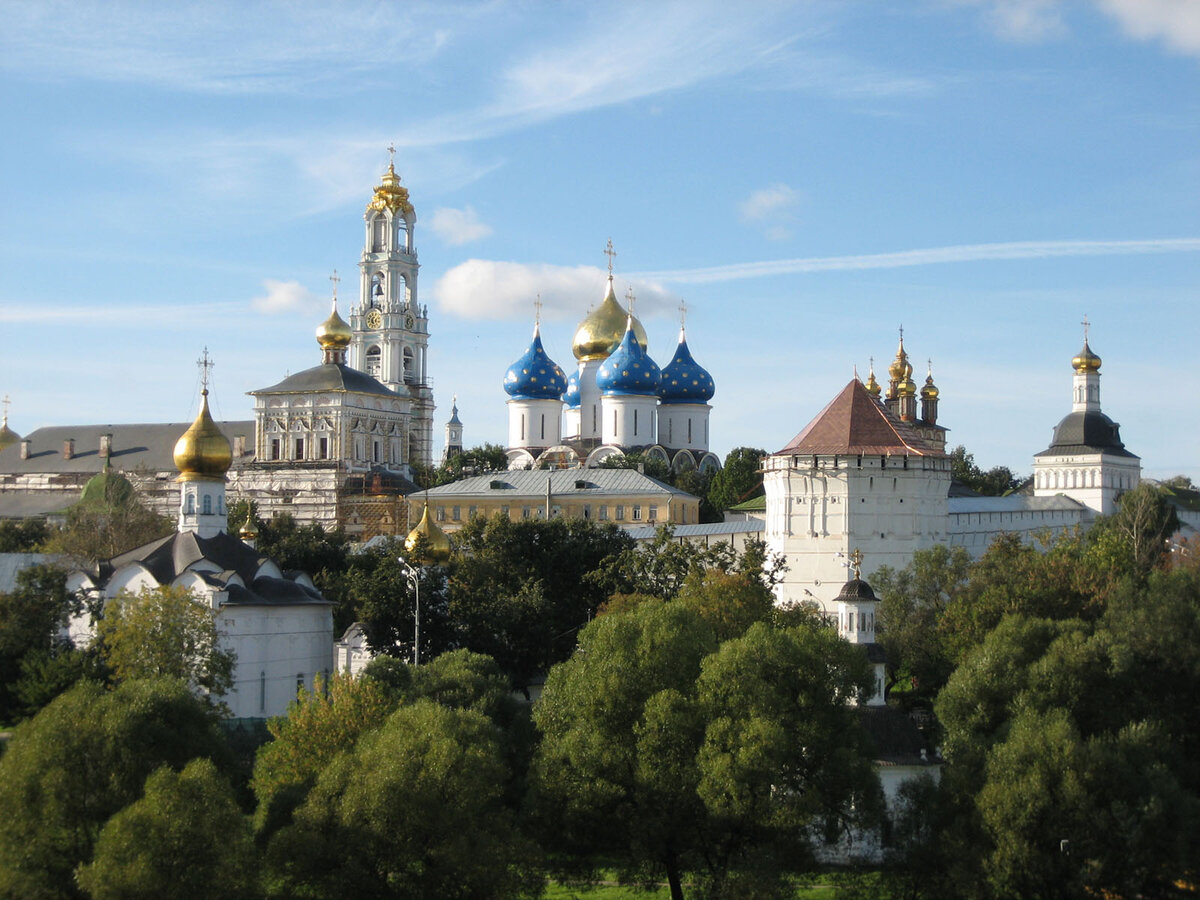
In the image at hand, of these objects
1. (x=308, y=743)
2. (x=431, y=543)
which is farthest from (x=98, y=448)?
(x=308, y=743)

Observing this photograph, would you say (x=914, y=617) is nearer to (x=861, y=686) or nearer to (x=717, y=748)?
(x=861, y=686)

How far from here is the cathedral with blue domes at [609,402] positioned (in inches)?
2320

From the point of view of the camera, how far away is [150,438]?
65.7m

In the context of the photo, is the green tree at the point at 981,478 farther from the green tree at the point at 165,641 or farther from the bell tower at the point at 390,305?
the green tree at the point at 165,641

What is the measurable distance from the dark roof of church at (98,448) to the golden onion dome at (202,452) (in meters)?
30.2

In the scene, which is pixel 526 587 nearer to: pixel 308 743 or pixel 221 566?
pixel 221 566

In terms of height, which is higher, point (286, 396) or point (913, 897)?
point (286, 396)

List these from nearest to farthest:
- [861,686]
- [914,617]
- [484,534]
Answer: [861,686]
[914,617]
[484,534]

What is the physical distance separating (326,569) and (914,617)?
12.1 m

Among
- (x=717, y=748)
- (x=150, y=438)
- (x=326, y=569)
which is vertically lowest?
(x=717, y=748)

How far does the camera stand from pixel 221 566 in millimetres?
30500

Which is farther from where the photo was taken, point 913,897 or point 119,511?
point 119,511

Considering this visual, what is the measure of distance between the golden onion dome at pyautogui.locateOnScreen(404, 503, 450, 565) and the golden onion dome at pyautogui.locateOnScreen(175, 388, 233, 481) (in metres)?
4.48

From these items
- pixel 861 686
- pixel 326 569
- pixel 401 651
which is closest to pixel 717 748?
pixel 861 686
